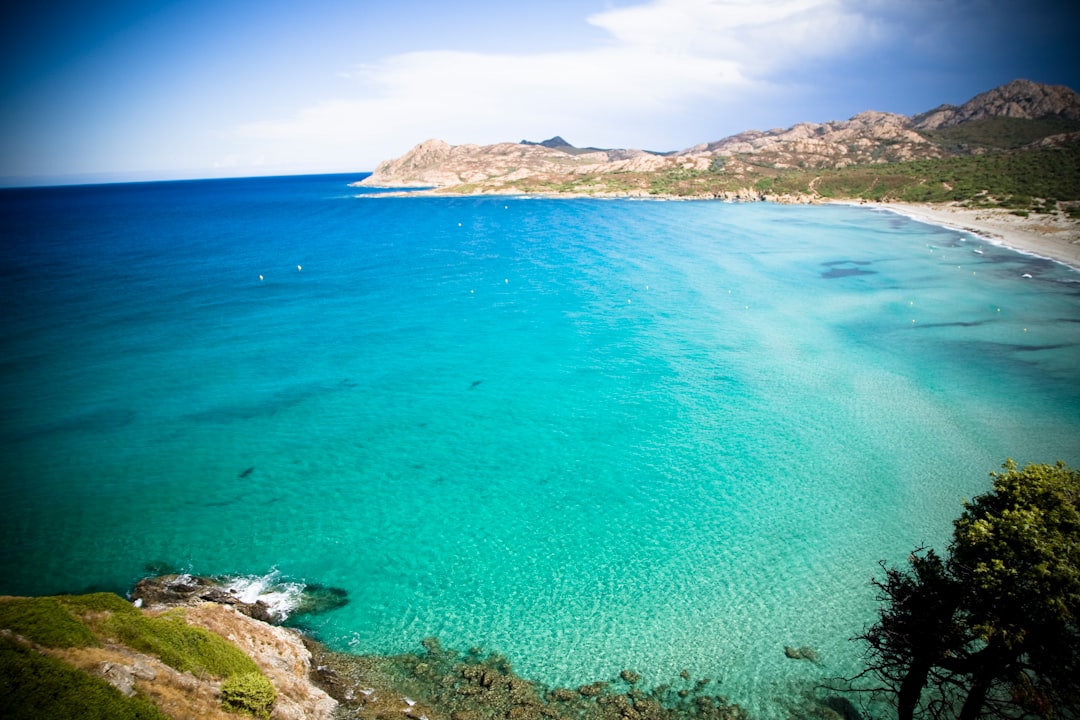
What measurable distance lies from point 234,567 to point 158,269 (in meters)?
85.7

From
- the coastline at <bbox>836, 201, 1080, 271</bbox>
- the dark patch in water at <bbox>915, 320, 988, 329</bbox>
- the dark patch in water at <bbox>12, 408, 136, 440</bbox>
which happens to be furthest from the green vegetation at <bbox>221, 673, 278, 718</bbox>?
the coastline at <bbox>836, 201, 1080, 271</bbox>

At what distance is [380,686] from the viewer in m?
19.4

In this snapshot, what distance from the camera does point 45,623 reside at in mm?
13500

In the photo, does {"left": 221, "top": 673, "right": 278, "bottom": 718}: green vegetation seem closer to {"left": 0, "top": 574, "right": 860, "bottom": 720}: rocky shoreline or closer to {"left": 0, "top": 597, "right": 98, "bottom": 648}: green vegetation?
{"left": 0, "top": 574, "right": 860, "bottom": 720}: rocky shoreline

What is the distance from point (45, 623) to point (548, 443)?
27.6 m

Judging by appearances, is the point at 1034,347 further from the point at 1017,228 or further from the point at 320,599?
the point at 1017,228

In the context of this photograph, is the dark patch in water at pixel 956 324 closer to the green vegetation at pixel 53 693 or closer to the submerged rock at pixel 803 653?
the submerged rock at pixel 803 653

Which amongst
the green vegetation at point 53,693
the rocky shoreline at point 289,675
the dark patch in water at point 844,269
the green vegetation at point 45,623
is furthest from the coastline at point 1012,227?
the green vegetation at point 45,623

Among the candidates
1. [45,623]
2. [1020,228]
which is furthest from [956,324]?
[45,623]

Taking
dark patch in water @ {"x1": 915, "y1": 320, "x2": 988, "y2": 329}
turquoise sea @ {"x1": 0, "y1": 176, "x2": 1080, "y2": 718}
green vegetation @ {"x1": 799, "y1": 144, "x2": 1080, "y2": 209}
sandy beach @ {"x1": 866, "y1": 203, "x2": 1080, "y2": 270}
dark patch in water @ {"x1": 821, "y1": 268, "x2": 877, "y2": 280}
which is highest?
green vegetation @ {"x1": 799, "y1": 144, "x2": 1080, "y2": 209}

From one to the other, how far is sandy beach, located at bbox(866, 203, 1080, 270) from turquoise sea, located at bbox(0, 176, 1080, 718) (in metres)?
10.0

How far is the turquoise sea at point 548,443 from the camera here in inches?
945

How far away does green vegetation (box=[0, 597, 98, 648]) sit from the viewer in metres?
13.1

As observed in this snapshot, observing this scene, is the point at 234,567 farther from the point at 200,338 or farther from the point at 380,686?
the point at 200,338
